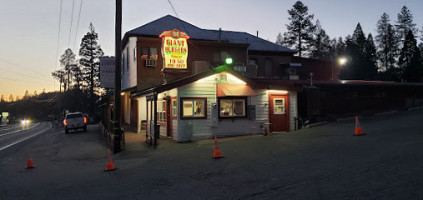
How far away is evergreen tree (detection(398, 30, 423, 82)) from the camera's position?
52312mm

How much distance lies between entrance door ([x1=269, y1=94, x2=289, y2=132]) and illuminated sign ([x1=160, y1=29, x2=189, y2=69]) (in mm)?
6061

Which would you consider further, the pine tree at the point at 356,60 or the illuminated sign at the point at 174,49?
the pine tree at the point at 356,60

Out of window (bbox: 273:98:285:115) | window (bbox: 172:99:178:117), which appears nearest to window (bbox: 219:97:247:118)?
window (bbox: 273:98:285:115)

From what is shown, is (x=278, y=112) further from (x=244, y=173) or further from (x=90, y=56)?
(x=90, y=56)

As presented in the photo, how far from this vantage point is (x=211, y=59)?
2728 centimetres

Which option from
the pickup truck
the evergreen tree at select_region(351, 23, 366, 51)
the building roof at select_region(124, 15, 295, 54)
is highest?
the evergreen tree at select_region(351, 23, 366, 51)

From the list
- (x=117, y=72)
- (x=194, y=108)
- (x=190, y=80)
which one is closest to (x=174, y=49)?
(x=190, y=80)

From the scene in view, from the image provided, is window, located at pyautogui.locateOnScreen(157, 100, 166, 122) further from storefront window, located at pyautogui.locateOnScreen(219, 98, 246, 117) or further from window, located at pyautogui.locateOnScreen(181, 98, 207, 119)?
storefront window, located at pyautogui.locateOnScreen(219, 98, 246, 117)

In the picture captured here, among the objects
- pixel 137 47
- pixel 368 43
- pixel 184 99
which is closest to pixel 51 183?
pixel 184 99

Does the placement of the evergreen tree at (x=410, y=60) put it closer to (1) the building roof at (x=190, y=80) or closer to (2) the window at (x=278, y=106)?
(2) the window at (x=278, y=106)

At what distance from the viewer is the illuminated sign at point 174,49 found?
1939 centimetres

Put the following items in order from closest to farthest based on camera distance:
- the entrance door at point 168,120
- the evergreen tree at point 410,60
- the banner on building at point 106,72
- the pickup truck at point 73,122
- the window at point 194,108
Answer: the window at point 194,108 → the entrance door at point 168,120 → the banner on building at point 106,72 → the pickup truck at point 73,122 → the evergreen tree at point 410,60

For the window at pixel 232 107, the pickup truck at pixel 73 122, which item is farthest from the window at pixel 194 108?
the pickup truck at pixel 73 122

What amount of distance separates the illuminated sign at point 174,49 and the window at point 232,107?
4402mm
